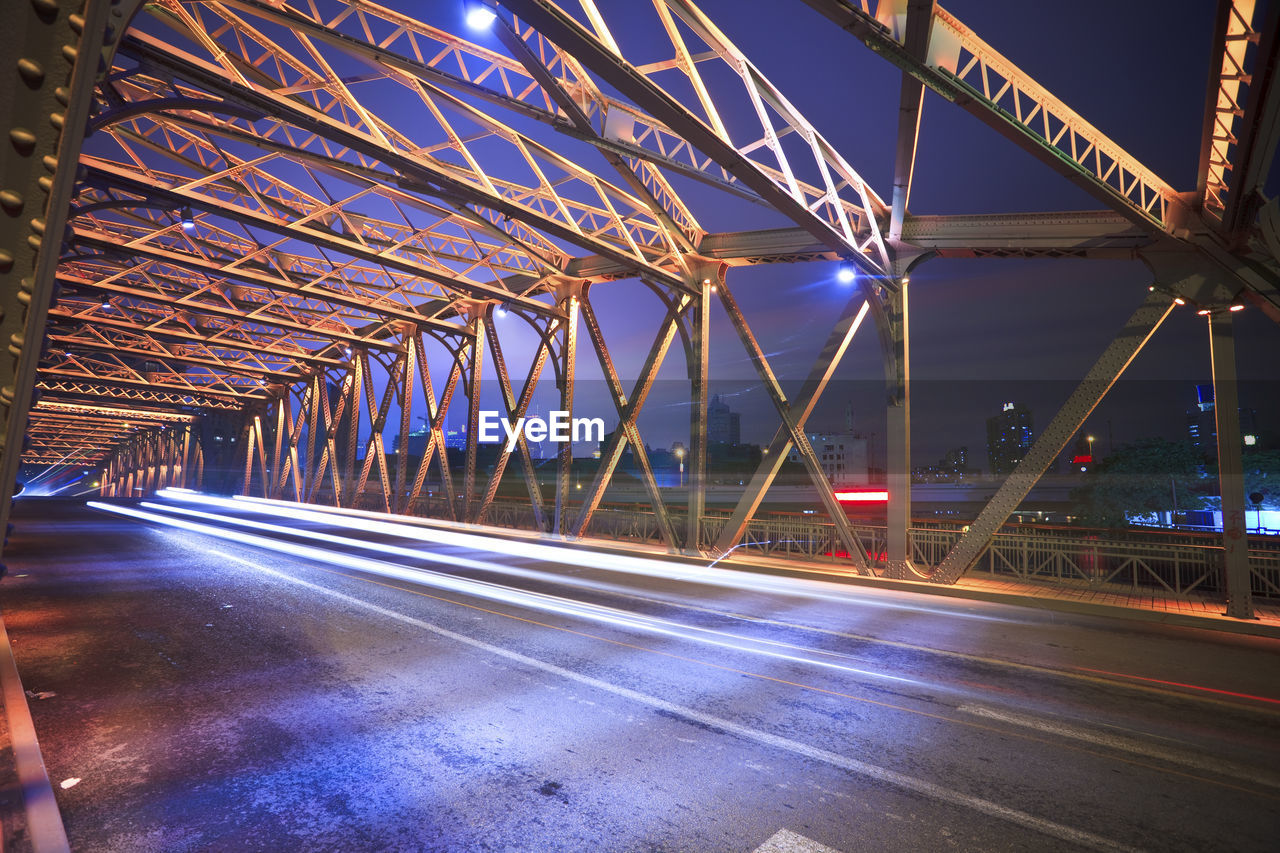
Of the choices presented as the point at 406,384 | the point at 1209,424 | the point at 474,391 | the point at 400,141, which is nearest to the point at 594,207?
the point at 400,141

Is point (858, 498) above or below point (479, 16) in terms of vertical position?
below

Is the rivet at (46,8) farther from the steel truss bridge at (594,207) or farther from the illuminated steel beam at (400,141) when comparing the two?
the illuminated steel beam at (400,141)

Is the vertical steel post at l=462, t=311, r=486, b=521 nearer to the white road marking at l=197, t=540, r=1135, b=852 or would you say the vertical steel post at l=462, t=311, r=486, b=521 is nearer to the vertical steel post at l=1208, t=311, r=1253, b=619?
the white road marking at l=197, t=540, r=1135, b=852

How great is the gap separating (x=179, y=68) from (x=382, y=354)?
21235mm

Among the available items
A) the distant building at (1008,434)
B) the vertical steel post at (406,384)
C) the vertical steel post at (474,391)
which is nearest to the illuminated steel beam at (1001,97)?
the vertical steel post at (474,391)

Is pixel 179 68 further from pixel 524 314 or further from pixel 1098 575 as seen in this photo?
pixel 1098 575

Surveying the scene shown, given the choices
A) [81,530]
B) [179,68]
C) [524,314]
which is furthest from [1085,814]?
[81,530]

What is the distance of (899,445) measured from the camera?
42.3 feet

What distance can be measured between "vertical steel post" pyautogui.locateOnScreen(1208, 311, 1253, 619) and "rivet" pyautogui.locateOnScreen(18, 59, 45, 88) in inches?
542

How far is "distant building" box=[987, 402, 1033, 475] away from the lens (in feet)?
335

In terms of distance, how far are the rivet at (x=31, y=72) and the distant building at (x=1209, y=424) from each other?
1404 centimetres

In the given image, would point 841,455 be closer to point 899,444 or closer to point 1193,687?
point 899,444

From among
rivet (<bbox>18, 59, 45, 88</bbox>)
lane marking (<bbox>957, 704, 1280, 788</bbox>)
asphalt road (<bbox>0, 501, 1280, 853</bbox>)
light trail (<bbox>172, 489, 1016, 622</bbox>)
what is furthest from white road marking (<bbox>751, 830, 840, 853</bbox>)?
light trail (<bbox>172, 489, 1016, 622</bbox>)

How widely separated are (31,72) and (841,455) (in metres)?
101
